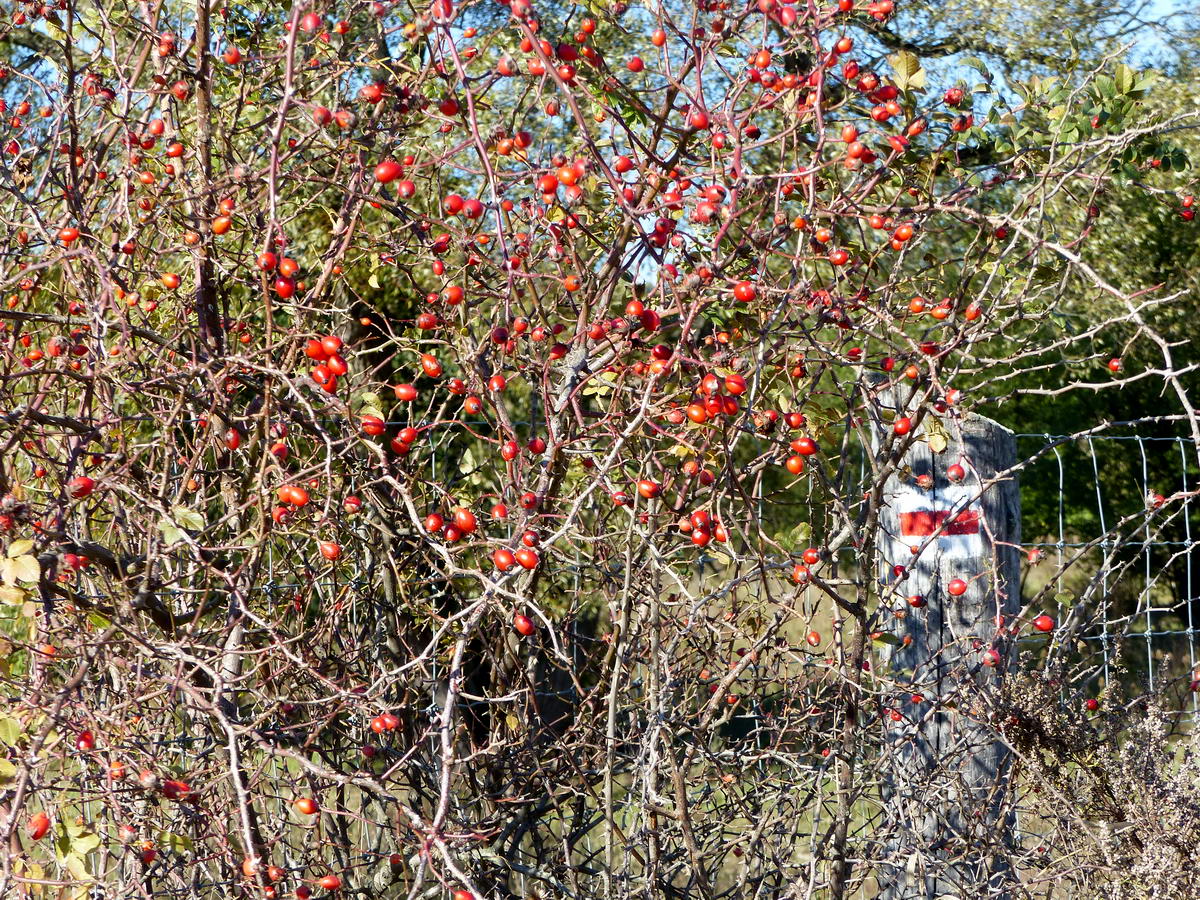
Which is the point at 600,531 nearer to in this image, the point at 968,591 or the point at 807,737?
the point at 807,737

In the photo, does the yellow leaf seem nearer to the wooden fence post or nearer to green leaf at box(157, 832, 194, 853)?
green leaf at box(157, 832, 194, 853)

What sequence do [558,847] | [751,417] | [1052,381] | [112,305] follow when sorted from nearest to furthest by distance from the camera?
1. [112,305]
2. [751,417]
3. [558,847]
4. [1052,381]

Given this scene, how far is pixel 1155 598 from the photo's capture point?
41.8 ft

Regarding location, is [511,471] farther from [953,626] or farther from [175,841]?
[953,626]

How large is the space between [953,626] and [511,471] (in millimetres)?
1324

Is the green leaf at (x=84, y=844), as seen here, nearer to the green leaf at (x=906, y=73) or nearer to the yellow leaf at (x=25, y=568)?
the yellow leaf at (x=25, y=568)

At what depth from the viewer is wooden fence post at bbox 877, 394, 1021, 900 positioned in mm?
2578

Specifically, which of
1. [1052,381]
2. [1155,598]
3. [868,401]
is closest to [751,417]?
[868,401]

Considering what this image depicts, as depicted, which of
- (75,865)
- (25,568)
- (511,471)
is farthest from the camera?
(511,471)

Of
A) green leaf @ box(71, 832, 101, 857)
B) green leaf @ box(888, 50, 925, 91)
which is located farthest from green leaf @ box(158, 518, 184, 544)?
green leaf @ box(888, 50, 925, 91)

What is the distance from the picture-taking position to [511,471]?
80.6 inches

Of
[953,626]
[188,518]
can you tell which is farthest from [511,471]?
[953,626]

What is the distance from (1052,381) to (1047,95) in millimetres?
8251

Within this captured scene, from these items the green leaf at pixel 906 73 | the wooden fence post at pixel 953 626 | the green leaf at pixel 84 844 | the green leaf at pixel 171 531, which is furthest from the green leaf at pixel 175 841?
the green leaf at pixel 906 73
